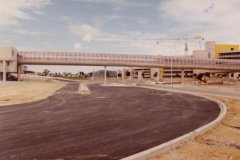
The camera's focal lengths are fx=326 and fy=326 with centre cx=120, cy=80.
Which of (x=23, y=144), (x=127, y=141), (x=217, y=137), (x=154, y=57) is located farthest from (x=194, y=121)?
(x=154, y=57)

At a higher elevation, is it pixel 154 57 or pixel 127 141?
pixel 154 57

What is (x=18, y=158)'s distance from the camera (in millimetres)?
10531

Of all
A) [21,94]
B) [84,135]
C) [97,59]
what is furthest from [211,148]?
[97,59]

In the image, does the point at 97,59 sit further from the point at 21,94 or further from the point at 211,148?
the point at 211,148

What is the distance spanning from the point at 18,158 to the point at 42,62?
106211mm

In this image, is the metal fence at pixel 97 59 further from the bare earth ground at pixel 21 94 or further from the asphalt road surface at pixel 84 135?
the asphalt road surface at pixel 84 135

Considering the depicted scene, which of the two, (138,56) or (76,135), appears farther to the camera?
(138,56)

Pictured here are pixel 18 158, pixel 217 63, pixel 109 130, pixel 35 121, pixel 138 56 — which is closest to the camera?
pixel 18 158

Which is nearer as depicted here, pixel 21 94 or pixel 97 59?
pixel 21 94

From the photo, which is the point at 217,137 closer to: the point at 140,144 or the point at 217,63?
the point at 140,144

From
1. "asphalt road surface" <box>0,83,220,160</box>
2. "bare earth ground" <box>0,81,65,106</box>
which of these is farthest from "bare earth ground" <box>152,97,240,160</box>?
"bare earth ground" <box>0,81,65,106</box>

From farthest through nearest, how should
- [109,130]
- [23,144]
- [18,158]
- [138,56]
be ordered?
[138,56] < [109,130] < [23,144] < [18,158]

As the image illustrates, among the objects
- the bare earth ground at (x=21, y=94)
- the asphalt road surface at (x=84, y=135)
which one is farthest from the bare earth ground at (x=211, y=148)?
the bare earth ground at (x=21, y=94)

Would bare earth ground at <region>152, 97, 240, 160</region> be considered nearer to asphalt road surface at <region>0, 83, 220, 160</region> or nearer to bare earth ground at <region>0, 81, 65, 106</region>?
asphalt road surface at <region>0, 83, 220, 160</region>
